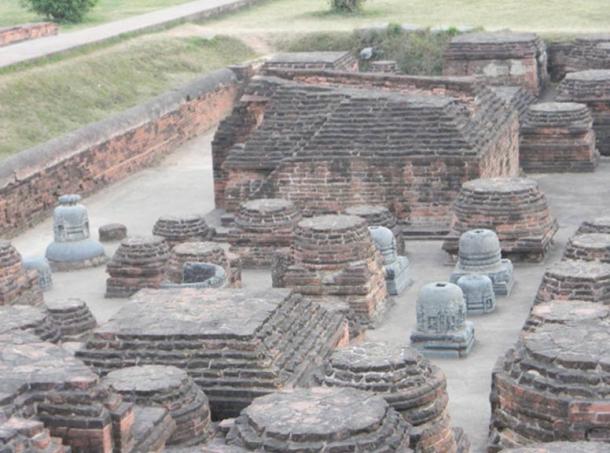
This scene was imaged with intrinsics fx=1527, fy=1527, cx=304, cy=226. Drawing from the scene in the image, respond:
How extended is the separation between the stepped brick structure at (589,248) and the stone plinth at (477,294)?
3.05 ft

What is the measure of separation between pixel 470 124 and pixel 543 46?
28.6 feet

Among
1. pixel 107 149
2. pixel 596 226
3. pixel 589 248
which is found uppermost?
pixel 589 248

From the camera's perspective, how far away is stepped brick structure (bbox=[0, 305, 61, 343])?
11984mm

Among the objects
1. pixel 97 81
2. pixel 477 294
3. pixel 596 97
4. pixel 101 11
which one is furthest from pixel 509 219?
pixel 101 11

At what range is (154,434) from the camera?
30.3ft

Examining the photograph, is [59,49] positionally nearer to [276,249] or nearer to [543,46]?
[543,46]

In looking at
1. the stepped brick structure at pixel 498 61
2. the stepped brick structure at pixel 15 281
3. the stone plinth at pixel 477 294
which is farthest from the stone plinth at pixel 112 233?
the stepped brick structure at pixel 498 61

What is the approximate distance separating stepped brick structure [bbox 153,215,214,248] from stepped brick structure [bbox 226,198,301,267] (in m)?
0.41

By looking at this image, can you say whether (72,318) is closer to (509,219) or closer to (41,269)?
(41,269)

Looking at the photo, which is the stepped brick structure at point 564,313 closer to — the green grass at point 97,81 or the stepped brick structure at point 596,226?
the stepped brick structure at point 596,226

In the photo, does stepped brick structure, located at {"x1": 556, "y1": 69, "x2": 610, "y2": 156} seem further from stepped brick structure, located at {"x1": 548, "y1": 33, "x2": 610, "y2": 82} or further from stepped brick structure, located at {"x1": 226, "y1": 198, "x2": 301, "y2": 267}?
stepped brick structure, located at {"x1": 226, "y1": 198, "x2": 301, "y2": 267}

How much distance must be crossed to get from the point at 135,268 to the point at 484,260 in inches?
150

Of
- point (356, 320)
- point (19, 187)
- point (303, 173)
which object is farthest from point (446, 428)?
point (19, 187)

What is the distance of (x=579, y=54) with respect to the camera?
2705 cm
